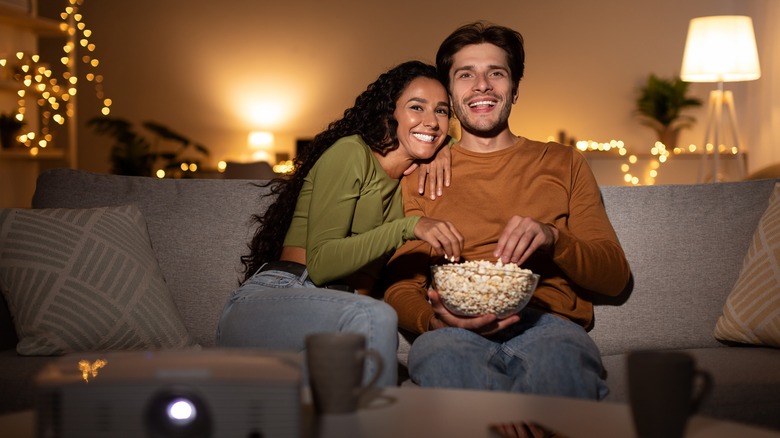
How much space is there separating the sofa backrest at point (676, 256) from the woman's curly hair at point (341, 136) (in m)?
0.59

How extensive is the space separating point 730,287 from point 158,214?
4.79ft

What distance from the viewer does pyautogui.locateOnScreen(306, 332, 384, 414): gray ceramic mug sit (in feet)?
3.10

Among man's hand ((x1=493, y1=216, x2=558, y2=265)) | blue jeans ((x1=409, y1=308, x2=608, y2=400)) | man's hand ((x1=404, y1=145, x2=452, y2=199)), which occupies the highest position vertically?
man's hand ((x1=404, y1=145, x2=452, y2=199))

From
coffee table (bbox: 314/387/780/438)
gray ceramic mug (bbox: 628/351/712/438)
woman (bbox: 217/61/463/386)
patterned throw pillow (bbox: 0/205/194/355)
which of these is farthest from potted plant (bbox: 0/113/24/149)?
gray ceramic mug (bbox: 628/351/712/438)

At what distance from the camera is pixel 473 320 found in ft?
5.27

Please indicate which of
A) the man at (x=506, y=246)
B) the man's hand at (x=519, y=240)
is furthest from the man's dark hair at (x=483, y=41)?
the man's hand at (x=519, y=240)

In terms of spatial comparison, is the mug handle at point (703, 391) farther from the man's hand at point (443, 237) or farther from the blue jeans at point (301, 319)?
the man's hand at point (443, 237)

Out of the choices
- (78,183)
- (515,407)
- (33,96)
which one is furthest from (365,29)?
(515,407)

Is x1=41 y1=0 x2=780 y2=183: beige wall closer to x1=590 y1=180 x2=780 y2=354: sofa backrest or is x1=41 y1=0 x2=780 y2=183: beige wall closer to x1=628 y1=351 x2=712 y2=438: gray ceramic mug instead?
x1=590 y1=180 x2=780 y2=354: sofa backrest

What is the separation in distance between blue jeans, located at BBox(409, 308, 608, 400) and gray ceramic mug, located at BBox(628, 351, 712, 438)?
0.74 m

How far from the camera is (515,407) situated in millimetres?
1016

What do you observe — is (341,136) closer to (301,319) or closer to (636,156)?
(301,319)

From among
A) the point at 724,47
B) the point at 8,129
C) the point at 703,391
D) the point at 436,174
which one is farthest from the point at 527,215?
the point at 8,129

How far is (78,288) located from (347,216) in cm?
63
